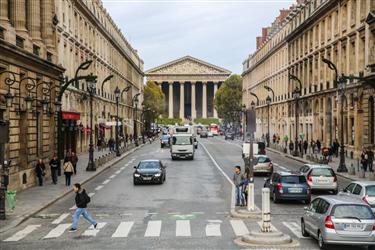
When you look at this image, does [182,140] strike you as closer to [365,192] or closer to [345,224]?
[365,192]

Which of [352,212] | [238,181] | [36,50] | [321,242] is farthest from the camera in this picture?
[36,50]

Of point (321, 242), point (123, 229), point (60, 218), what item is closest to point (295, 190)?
point (123, 229)

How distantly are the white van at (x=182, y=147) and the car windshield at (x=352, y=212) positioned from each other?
43814 millimetres

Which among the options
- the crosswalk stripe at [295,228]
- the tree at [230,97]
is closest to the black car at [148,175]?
the crosswalk stripe at [295,228]

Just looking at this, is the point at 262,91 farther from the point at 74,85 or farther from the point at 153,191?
the point at 153,191

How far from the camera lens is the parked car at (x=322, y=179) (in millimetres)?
31750

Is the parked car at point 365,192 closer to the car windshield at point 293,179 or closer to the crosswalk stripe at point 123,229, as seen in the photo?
the car windshield at point 293,179

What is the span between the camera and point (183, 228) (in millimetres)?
21953

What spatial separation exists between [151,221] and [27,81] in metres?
15.9

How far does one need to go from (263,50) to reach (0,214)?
103 meters

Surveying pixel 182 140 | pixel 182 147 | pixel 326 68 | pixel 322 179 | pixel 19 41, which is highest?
pixel 326 68

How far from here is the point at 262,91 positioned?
121250 millimetres

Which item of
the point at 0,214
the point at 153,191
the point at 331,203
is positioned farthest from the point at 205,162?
the point at 331,203

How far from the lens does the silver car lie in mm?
17203
